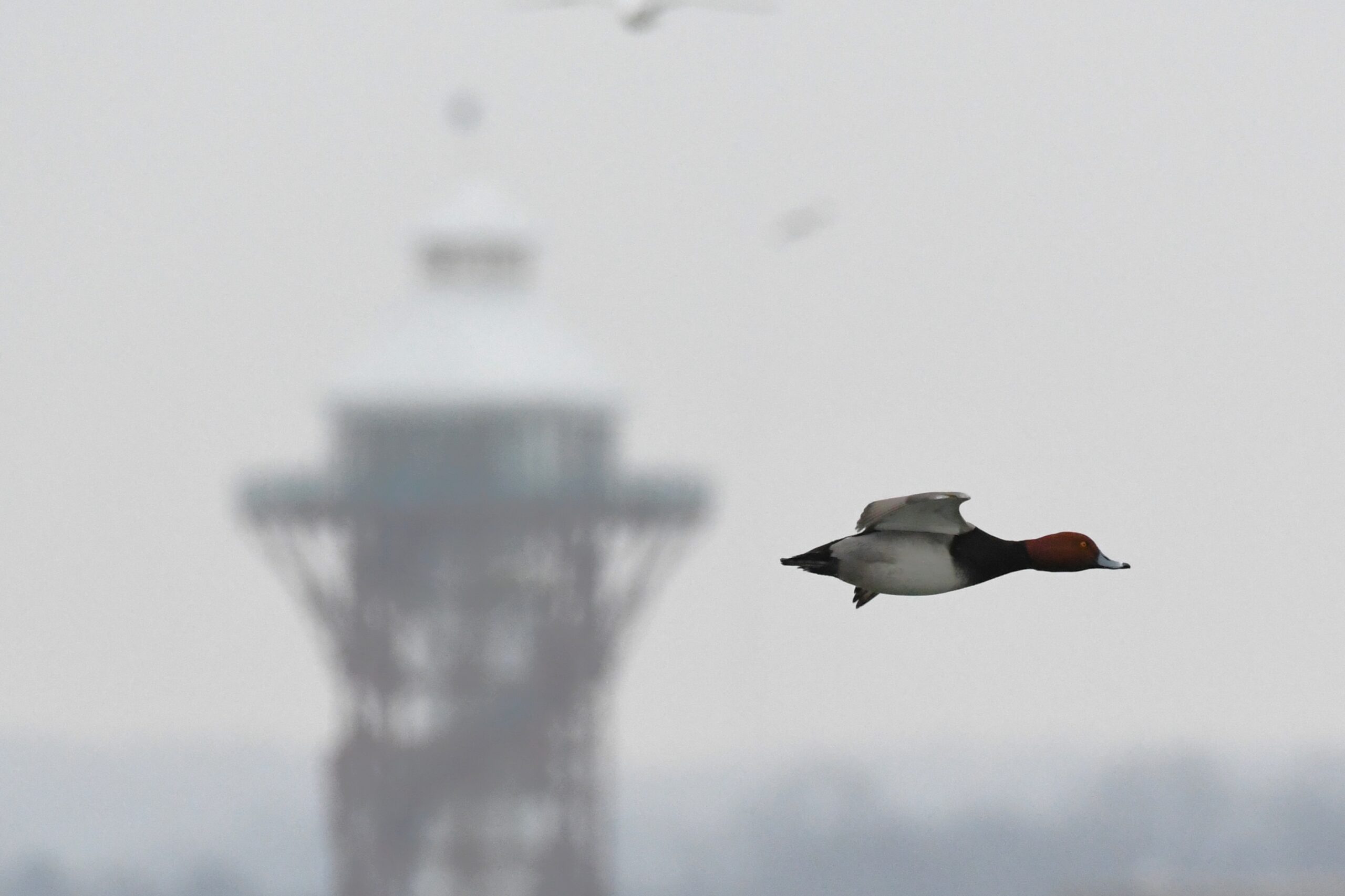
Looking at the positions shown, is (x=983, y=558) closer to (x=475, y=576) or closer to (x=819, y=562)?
(x=819, y=562)

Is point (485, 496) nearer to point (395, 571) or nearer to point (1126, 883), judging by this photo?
point (395, 571)

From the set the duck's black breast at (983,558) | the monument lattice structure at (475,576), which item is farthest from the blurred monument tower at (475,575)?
the duck's black breast at (983,558)

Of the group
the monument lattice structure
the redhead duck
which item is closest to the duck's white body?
the redhead duck

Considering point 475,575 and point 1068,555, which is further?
point 475,575

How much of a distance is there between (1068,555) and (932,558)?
A: 0.76 meters

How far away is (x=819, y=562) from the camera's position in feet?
82.0

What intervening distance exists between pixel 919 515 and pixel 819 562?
2.34ft

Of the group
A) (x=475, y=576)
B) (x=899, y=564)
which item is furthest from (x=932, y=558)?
(x=475, y=576)

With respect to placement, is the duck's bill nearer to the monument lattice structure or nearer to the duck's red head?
the duck's red head

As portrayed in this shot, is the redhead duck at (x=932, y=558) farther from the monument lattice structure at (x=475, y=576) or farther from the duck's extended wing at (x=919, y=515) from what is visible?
the monument lattice structure at (x=475, y=576)

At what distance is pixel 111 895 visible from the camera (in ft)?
363

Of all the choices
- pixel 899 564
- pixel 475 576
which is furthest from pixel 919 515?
pixel 475 576

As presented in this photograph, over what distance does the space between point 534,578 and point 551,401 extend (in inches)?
189

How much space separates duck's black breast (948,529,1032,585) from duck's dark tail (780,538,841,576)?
2.39 ft
